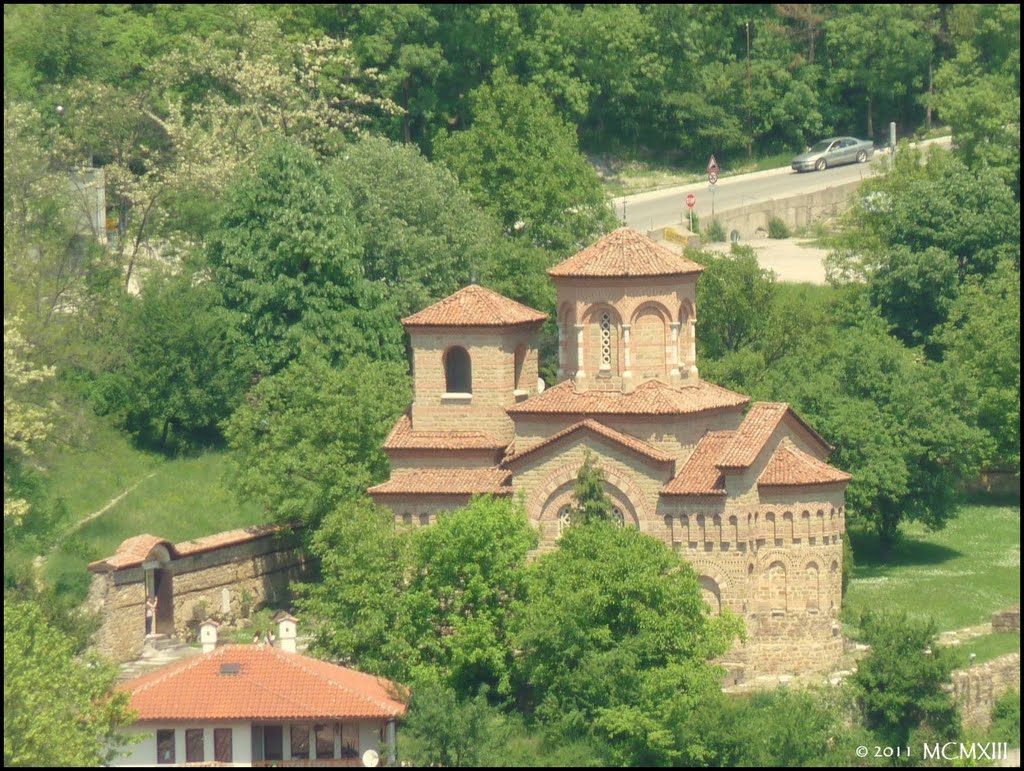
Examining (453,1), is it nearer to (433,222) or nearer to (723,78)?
(723,78)

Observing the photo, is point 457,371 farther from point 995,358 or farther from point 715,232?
point 715,232

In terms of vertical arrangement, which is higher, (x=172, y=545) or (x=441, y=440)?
(x=441, y=440)

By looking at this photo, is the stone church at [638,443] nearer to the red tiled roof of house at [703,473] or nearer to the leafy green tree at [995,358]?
the red tiled roof of house at [703,473]

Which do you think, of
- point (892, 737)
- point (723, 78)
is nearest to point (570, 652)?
point (892, 737)

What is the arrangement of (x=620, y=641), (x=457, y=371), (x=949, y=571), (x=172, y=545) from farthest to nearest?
(x=949, y=571) < (x=172, y=545) < (x=457, y=371) < (x=620, y=641)

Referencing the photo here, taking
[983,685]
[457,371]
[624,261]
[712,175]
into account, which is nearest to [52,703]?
[457,371]

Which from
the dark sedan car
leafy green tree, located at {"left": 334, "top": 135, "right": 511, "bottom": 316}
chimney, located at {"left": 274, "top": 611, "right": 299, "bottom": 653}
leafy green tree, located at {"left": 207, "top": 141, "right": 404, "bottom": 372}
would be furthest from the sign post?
chimney, located at {"left": 274, "top": 611, "right": 299, "bottom": 653}

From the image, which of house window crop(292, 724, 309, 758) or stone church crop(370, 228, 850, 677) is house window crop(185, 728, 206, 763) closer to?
house window crop(292, 724, 309, 758)
